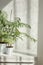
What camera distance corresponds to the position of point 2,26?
7.70ft

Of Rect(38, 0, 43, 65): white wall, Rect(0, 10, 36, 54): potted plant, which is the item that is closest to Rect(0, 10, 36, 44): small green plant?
Rect(0, 10, 36, 54): potted plant

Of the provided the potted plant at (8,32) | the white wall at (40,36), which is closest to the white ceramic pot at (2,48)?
the potted plant at (8,32)

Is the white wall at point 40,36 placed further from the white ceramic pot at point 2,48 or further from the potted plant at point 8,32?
the white ceramic pot at point 2,48

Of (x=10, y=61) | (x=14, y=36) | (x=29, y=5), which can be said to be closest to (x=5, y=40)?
(x=14, y=36)

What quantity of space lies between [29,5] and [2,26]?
0.55 metres

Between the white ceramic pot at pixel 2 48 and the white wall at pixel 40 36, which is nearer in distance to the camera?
the white wall at pixel 40 36

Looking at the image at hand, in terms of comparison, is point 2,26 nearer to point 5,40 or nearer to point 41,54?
point 5,40

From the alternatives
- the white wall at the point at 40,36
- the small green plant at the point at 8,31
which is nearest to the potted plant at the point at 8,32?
the small green plant at the point at 8,31

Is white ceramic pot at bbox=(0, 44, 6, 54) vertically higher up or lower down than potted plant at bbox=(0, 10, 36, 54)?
lower down

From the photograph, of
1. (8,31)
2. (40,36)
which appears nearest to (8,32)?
(8,31)

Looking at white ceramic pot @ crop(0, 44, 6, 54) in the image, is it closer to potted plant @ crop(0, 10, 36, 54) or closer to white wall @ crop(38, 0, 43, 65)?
potted plant @ crop(0, 10, 36, 54)

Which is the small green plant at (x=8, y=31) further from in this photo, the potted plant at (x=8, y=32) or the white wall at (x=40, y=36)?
the white wall at (x=40, y=36)

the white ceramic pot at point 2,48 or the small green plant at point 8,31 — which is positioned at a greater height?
the small green plant at point 8,31

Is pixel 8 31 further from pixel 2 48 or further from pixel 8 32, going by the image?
pixel 2 48
